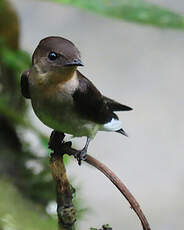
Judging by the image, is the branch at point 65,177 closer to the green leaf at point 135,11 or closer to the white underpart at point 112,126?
the white underpart at point 112,126

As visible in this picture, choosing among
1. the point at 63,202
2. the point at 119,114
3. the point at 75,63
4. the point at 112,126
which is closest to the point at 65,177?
the point at 63,202

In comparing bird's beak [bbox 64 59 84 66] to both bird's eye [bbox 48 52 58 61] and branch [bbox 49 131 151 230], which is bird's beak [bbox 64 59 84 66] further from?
branch [bbox 49 131 151 230]

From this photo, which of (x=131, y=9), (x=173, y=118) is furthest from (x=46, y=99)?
(x=173, y=118)

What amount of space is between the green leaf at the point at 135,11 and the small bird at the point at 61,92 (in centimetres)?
54

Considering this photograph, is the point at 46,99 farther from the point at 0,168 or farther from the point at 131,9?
the point at 0,168

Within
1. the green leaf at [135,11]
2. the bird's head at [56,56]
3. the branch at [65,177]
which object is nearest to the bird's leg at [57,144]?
the branch at [65,177]

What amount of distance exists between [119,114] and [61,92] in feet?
9.98

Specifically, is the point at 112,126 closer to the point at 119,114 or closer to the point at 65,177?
the point at 65,177

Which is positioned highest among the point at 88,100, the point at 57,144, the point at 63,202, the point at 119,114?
the point at 119,114

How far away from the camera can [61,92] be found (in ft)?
3.54

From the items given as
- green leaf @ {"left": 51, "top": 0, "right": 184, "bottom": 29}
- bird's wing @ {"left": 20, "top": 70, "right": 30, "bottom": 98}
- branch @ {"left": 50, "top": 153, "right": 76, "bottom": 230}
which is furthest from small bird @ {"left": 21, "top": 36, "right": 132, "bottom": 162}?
green leaf @ {"left": 51, "top": 0, "right": 184, "bottom": 29}

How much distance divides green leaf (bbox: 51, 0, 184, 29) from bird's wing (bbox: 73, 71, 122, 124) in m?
0.53

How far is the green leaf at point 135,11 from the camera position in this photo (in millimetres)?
1643

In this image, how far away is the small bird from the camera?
99 centimetres
